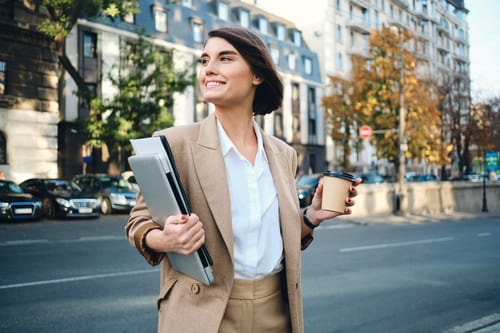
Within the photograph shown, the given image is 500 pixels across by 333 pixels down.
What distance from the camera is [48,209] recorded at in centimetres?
1645

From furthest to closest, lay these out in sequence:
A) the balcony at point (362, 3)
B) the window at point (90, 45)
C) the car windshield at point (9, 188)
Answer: the balcony at point (362, 3), the window at point (90, 45), the car windshield at point (9, 188)

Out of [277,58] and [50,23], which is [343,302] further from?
[277,58]

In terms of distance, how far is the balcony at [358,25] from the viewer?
160 ft

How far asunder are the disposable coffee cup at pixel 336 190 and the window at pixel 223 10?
3765cm

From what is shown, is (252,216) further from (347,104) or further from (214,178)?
(347,104)

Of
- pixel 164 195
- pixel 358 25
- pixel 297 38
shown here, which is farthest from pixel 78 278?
pixel 358 25

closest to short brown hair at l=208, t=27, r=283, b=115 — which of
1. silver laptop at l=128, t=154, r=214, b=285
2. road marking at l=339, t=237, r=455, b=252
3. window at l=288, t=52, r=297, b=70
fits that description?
silver laptop at l=128, t=154, r=214, b=285

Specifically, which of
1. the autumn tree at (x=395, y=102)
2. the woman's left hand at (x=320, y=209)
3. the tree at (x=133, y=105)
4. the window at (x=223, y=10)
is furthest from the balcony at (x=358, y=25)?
the woman's left hand at (x=320, y=209)

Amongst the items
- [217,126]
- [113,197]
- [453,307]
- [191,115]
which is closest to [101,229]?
[113,197]

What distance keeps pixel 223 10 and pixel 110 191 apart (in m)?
24.5

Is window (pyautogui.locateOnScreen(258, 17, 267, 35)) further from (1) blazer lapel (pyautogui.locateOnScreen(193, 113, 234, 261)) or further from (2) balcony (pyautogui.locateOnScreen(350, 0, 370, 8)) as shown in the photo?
(1) blazer lapel (pyautogui.locateOnScreen(193, 113, 234, 261))

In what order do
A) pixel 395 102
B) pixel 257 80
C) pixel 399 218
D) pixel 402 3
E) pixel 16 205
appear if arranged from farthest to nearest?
pixel 402 3 < pixel 395 102 < pixel 399 218 < pixel 16 205 < pixel 257 80

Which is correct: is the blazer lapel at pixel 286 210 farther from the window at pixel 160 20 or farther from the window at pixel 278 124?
the window at pixel 278 124

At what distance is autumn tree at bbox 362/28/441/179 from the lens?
26.2m
